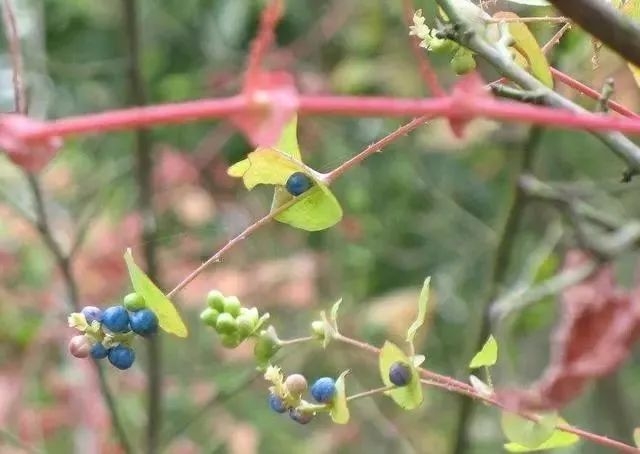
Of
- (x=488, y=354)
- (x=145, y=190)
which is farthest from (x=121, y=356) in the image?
(x=145, y=190)

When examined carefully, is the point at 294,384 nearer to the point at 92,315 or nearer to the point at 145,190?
the point at 92,315

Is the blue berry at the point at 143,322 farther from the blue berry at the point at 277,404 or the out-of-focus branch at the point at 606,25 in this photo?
the out-of-focus branch at the point at 606,25

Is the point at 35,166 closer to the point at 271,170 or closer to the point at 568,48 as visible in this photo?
the point at 271,170

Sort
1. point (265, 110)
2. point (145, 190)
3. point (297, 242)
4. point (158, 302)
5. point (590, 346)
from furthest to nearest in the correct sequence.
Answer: point (297, 242), point (145, 190), point (590, 346), point (158, 302), point (265, 110)

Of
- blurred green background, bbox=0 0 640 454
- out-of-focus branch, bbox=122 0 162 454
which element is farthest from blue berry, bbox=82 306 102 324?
blurred green background, bbox=0 0 640 454

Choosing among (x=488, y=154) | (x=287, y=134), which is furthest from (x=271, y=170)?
(x=488, y=154)

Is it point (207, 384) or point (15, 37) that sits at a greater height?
point (15, 37)

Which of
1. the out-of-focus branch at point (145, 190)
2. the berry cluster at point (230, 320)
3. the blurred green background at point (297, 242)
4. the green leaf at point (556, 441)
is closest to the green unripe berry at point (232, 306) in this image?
the berry cluster at point (230, 320)
